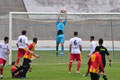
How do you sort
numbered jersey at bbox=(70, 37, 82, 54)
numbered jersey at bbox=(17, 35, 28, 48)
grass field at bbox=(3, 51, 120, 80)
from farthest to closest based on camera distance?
numbered jersey at bbox=(17, 35, 28, 48) → numbered jersey at bbox=(70, 37, 82, 54) → grass field at bbox=(3, 51, 120, 80)

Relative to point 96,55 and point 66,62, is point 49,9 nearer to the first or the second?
point 66,62

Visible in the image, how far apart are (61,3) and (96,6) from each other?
5.04 m

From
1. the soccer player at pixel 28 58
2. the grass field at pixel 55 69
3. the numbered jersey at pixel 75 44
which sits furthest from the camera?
the numbered jersey at pixel 75 44

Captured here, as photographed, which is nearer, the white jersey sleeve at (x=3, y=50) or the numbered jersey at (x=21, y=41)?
the white jersey sleeve at (x=3, y=50)

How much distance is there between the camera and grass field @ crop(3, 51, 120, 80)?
14.3m

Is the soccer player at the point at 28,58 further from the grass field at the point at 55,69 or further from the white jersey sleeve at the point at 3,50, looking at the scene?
the white jersey sleeve at the point at 3,50

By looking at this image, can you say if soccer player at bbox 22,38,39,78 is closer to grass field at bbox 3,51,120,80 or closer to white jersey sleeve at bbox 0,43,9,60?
grass field at bbox 3,51,120,80

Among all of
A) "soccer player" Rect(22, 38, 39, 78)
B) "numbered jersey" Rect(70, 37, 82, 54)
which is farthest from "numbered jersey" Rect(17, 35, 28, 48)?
"soccer player" Rect(22, 38, 39, 78)

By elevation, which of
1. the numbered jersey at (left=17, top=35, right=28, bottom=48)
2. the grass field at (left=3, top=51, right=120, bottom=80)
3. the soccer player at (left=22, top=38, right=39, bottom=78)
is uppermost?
the numbered jersey at (left=17, top=35, right=28, bottom=48)

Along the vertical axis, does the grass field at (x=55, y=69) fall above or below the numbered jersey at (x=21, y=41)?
below

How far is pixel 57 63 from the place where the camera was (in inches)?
795

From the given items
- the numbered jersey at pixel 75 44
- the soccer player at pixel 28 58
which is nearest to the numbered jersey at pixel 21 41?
the numbered jersey at pixel 75 44

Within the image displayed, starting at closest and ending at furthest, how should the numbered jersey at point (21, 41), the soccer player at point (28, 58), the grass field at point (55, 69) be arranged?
1. the soccer player at point (28, 58)
2. the grass field at point (55, 69)
3. the numbered jersey at point (21, 41)

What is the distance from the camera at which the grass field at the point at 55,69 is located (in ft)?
46.8
